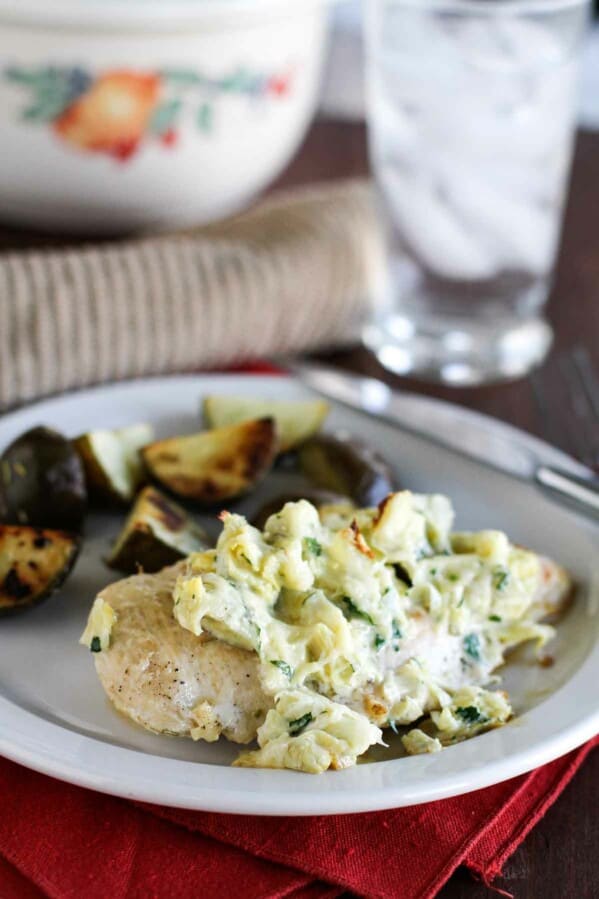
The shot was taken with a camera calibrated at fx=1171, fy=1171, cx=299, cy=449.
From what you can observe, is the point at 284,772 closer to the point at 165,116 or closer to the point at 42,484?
the point at 42,484

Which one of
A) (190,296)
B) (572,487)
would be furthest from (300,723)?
(190,296)

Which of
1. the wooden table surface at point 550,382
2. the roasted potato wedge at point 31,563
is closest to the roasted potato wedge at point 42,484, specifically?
the roasted potato wedge at point 31,563

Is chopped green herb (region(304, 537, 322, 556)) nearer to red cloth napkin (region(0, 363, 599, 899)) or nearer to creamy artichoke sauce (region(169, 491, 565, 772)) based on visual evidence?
creamy artichoke sauce (region(169, 491, 565, 772))

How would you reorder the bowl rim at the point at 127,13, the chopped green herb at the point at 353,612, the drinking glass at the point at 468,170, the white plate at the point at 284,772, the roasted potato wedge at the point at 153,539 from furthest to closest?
the drinking glass at the point at 468,170 < the bowl rim at the point at 127,13 < the roasted potato wedge at the point at 153,539 < the chopped green herb at the point at 353,612 < the white plate at the point at 284,772

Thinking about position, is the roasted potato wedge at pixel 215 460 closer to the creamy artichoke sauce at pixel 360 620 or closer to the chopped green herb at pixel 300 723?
the creamy artichoke sauce at pixel 360 620

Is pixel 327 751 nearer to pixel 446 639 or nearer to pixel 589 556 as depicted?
pixel 446 639
